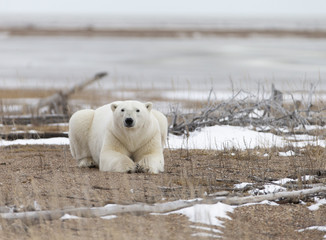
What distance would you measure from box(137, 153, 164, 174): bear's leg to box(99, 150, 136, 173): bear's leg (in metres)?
0.11

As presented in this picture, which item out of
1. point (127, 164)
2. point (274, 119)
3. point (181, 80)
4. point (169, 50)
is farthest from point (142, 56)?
point (127, 164)

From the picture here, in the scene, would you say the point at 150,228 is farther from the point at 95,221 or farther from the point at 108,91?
the point at 108,91

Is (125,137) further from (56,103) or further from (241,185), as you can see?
(56,103)

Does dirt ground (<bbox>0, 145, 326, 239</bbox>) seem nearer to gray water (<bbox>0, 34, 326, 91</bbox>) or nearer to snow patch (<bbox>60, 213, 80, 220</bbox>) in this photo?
snow patch (<bbox>60, 213, 80, 220</bbox>)

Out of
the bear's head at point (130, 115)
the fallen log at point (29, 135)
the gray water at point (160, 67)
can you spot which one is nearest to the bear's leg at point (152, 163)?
the bear's head at point (130, 115)

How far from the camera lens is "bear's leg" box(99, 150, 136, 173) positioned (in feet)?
19.2

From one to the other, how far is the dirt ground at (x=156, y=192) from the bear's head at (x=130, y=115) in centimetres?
55

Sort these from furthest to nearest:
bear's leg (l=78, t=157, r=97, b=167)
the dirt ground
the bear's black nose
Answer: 1. bear's leg (l=78, t=157, r=97, b=167)
2. the bear's black nose
3. the dirt ground

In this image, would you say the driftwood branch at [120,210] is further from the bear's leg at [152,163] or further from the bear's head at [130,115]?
the bear's head at [130,115]

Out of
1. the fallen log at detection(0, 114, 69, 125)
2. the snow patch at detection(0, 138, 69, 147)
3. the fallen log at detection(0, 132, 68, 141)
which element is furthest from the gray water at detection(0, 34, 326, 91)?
the snow patch at detection(0, 138, 69, 147)

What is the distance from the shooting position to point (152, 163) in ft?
19.3

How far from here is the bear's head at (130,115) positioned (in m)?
5.72

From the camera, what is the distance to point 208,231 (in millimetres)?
4098

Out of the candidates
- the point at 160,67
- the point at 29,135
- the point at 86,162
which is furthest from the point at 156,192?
the point at 160,67
